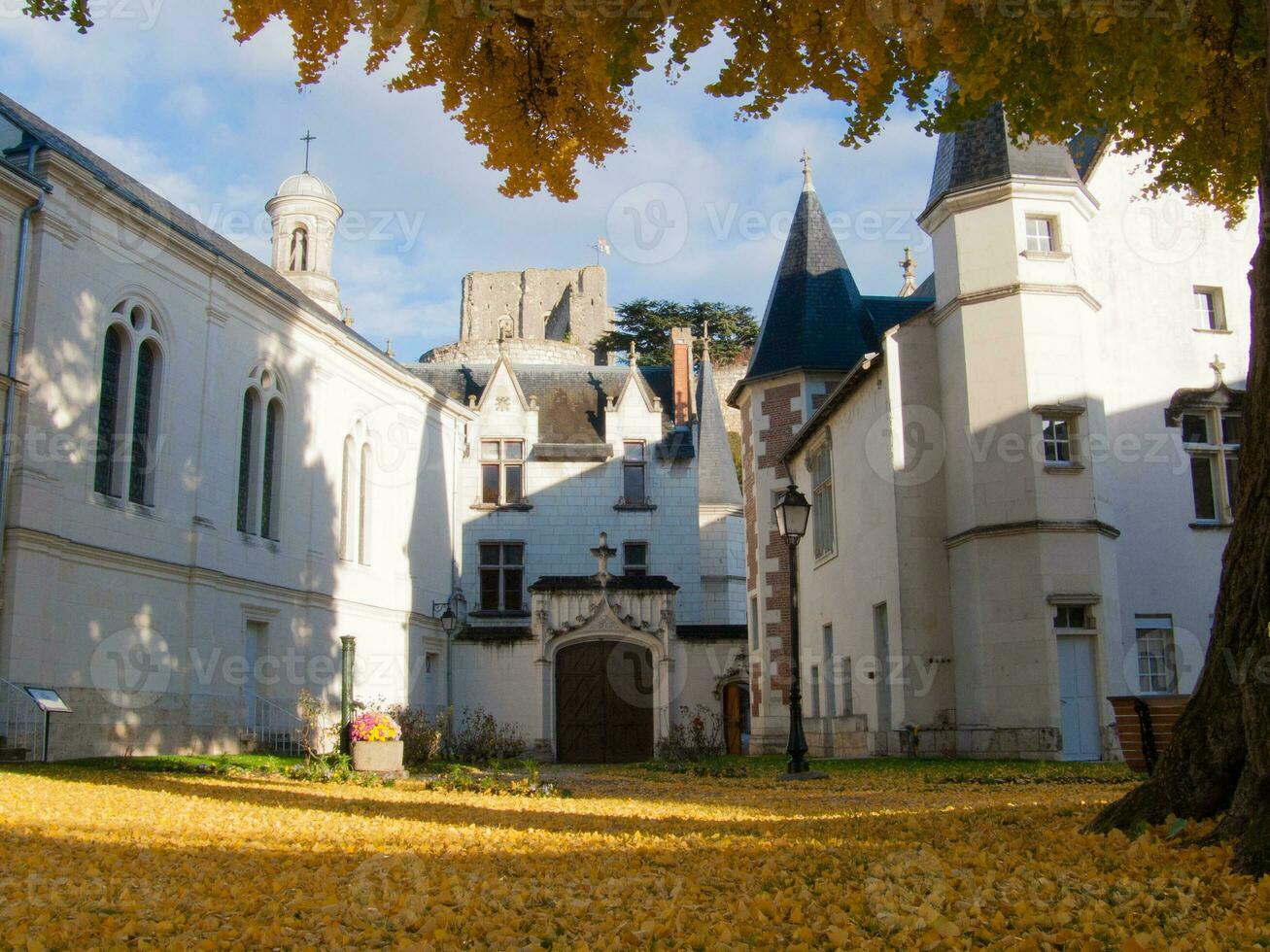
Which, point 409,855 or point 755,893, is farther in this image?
point 409,855

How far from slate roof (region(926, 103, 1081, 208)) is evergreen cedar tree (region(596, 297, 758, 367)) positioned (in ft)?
182

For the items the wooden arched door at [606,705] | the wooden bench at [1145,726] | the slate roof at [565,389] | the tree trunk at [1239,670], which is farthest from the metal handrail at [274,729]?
the tree trunk at [1239,670]

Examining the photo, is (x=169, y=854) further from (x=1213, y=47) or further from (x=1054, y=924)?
(x=1213, y=47)

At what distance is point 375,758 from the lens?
663 inches

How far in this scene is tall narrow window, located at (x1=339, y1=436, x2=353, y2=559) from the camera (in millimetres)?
29641

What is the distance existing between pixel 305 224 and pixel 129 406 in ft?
75.4

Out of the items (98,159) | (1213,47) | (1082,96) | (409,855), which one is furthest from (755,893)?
(98,159)

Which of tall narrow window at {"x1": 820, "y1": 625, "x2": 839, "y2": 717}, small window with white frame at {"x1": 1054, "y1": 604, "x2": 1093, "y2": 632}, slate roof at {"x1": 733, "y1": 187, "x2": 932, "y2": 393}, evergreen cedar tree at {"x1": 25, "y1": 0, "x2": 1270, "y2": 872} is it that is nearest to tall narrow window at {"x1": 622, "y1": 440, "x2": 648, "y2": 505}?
slate roof at {"x1": 733, "y1": 187, "x2": 932, "y2": 393}

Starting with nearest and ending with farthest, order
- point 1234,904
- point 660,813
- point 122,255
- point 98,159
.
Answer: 1. point 1234,904
2. point 660,813
3. point 122,255
4. point 98,159

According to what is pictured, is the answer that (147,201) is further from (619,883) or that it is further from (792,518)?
(619,883)

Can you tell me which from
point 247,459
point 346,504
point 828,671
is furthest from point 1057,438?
point 346,504

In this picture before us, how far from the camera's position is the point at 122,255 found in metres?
21.1

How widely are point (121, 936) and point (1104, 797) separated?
8.33m

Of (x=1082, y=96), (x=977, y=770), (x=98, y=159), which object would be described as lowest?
(x=977, y=770)
